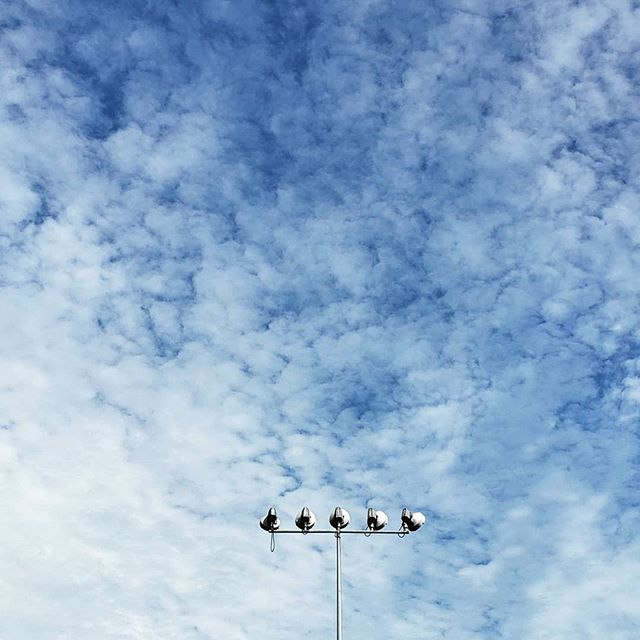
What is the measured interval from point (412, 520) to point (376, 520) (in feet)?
4.31

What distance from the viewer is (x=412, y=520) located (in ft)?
105

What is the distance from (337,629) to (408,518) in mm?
4598

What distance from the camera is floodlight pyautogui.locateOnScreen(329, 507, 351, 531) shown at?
31250 millimetres

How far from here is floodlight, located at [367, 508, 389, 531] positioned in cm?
3181

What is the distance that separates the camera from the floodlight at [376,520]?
104 ft

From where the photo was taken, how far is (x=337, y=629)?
30.0 m

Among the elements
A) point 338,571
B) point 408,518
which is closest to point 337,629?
point 338,571

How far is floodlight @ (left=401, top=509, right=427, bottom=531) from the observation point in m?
32.1

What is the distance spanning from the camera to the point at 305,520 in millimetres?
31016

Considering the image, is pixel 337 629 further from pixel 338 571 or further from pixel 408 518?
pixel 408 518

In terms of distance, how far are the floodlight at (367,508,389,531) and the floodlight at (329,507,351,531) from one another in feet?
3.15

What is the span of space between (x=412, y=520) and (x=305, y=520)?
154 inches

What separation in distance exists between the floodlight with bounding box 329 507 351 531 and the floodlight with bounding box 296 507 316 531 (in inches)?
27.0

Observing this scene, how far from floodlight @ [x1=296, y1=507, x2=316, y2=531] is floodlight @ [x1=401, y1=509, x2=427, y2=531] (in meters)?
3.37
